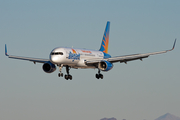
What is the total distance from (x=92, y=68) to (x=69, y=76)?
5.30 m

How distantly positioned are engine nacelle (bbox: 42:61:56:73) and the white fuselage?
409 centimetres

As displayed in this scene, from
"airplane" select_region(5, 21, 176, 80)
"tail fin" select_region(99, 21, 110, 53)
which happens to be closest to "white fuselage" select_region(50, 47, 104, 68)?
"airplane" select_region(5, 21, 176, 80)

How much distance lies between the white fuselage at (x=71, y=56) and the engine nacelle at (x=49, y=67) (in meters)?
4.09

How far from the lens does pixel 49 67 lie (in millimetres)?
80062

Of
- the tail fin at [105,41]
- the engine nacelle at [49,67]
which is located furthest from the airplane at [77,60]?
the tail fin at [105,41]

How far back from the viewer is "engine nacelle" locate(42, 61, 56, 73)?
261ft

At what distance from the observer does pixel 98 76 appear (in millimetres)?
87750

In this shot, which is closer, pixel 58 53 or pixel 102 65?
pixel 58 53

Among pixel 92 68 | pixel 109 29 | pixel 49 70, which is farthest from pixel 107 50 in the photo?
pixel 49 70

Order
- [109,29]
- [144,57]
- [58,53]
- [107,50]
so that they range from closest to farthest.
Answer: [58,53] → [144,57] → [107,50] → [109,29]

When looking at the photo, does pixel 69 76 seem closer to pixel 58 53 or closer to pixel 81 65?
pixel 81 65

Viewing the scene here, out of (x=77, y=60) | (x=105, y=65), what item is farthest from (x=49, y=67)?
(x=105, y=65)

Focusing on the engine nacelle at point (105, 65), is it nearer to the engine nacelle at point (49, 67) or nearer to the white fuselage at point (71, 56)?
the white fuselage at point (71, 56)

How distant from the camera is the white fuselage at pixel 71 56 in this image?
73062mm
